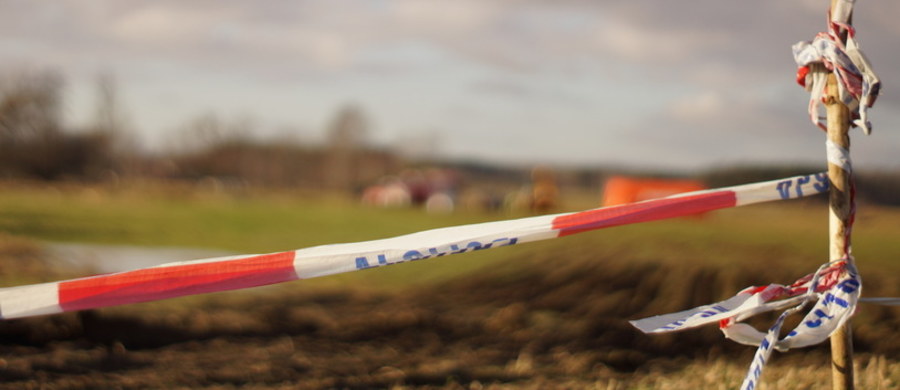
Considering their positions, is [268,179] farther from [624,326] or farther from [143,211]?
[624,326]

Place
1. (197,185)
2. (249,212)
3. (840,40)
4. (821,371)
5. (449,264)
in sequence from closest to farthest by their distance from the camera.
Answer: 1. (840,40)
2. (821,371)
3. (449,264)
4. (249,212)
5. (197,185)

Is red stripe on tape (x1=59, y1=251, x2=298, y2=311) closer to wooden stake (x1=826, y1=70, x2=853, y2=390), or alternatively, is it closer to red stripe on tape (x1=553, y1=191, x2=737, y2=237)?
red stripe on tape (x1=553, y1=191, x2=737, y2=237)

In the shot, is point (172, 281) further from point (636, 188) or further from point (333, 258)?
point (636, 188)

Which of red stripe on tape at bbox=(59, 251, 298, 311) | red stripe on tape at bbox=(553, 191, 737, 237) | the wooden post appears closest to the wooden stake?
the wooden post

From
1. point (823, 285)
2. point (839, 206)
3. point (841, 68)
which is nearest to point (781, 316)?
point (823, 285)

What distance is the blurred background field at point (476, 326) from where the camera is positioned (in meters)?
3.75

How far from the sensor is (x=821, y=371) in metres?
3.16

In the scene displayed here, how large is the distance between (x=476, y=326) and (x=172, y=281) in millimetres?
3655

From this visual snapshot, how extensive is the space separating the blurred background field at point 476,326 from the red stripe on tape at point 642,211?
896mm

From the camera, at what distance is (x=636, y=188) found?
17.7 metres

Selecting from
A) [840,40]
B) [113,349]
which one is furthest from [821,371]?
[113,349]

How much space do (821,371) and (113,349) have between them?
407 cm

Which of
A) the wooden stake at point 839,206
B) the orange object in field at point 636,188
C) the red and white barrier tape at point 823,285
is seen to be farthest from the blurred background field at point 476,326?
the orange object in field at point 636,188

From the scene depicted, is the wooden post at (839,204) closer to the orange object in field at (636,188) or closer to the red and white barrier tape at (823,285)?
the red and white barrier tape at (823,285)
